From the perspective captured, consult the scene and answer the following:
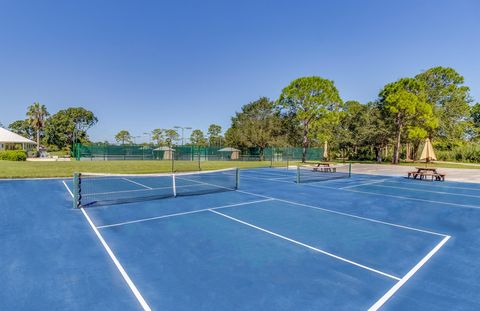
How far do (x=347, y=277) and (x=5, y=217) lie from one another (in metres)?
10.1

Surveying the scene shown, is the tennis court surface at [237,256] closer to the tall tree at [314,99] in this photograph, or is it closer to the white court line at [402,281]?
the white court line at [402,281]

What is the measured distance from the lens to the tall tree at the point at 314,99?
38781 millimetres

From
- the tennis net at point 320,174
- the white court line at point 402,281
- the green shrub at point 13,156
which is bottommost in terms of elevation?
the white court line at point 402,281

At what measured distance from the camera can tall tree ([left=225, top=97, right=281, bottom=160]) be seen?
51125mm

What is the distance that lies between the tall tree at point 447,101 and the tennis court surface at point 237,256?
39.0 metres

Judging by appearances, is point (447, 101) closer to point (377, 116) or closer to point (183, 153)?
point (377, 116)

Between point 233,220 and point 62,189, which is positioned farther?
point 62,189

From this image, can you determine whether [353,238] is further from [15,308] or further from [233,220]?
[15,308]

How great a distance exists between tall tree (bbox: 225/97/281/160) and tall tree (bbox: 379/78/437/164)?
706 inches

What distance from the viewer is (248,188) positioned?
15117 millimetres

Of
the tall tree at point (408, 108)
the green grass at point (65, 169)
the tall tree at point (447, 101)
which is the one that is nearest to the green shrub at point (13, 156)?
the green grass at point (65, 169)

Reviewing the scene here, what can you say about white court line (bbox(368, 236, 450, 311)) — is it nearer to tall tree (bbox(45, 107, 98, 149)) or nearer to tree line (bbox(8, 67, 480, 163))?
tree line (bbox(8, 67, 480, 163))

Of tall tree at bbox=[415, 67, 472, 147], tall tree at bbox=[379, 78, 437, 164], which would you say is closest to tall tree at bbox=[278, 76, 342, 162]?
tall tree at bbox=[379, 78, 437, 164]

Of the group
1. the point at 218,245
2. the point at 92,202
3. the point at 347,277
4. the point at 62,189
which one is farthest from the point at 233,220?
the point at 62,189
